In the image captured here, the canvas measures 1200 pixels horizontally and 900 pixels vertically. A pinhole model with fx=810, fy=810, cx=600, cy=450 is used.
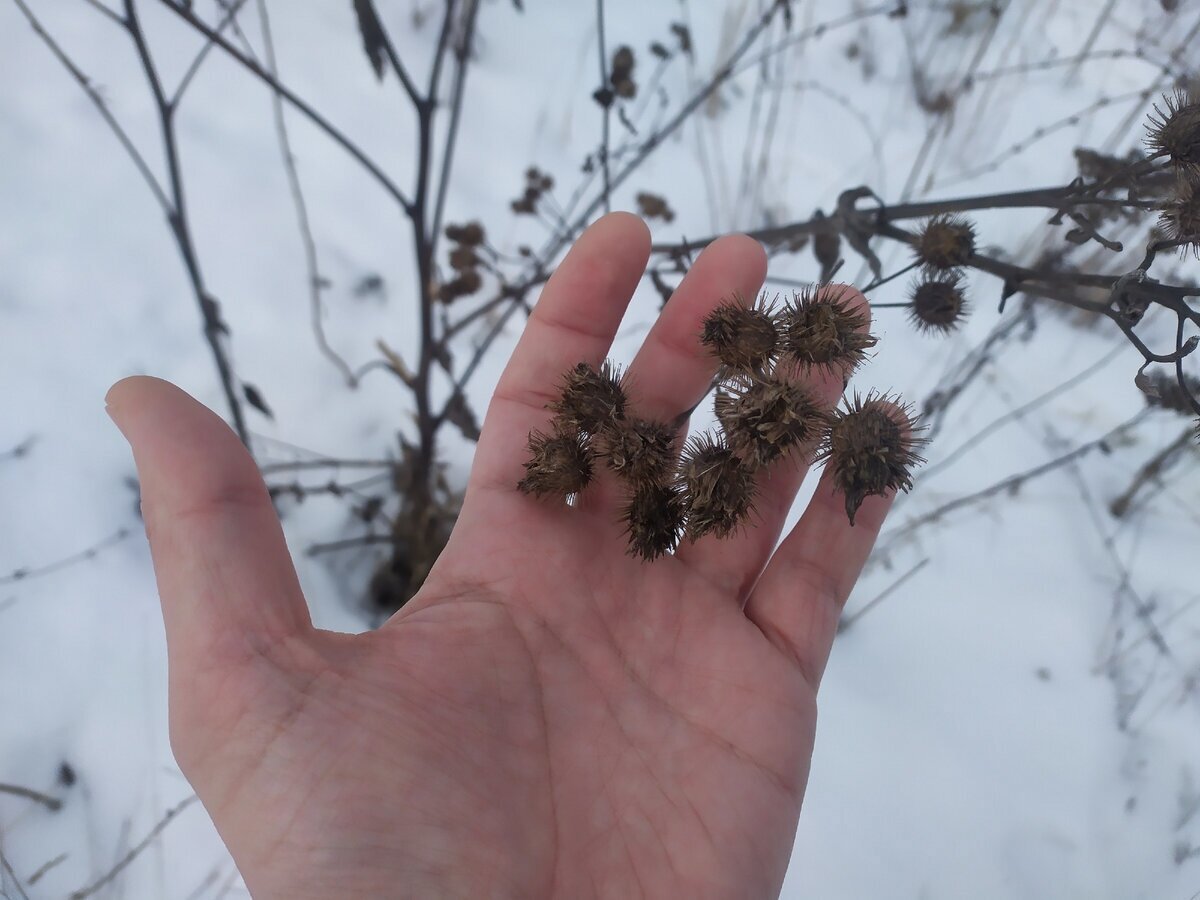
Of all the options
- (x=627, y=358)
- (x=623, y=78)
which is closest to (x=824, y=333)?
(x=623, y=78)

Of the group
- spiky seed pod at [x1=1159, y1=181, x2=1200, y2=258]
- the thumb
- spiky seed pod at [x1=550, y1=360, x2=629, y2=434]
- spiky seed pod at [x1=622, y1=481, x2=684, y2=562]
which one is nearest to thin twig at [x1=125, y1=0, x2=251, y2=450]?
the thumb

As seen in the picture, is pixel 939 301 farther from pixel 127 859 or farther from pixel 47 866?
pixel 47 866

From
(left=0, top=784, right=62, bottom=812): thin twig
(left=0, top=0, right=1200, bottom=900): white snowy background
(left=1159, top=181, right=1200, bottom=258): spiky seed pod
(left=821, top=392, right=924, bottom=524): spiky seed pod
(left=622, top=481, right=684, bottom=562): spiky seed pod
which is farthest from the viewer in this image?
(left=0, top=0, right=1200, bottom=900): white snowy background

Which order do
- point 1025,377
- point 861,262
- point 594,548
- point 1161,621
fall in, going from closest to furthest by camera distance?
point 594,548, point 1161,621, point 861,262, point 1025,377

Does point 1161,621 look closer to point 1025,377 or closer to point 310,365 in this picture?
point 1025,377

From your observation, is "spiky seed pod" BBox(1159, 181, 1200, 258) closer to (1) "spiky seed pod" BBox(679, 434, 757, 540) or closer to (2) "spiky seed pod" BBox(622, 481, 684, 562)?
(1) "spiky seed pod" BBox(679, 434, 757, 540)

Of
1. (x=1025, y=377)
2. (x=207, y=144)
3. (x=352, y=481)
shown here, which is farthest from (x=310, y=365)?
(x=1025, y=377)

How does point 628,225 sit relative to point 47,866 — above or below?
above
